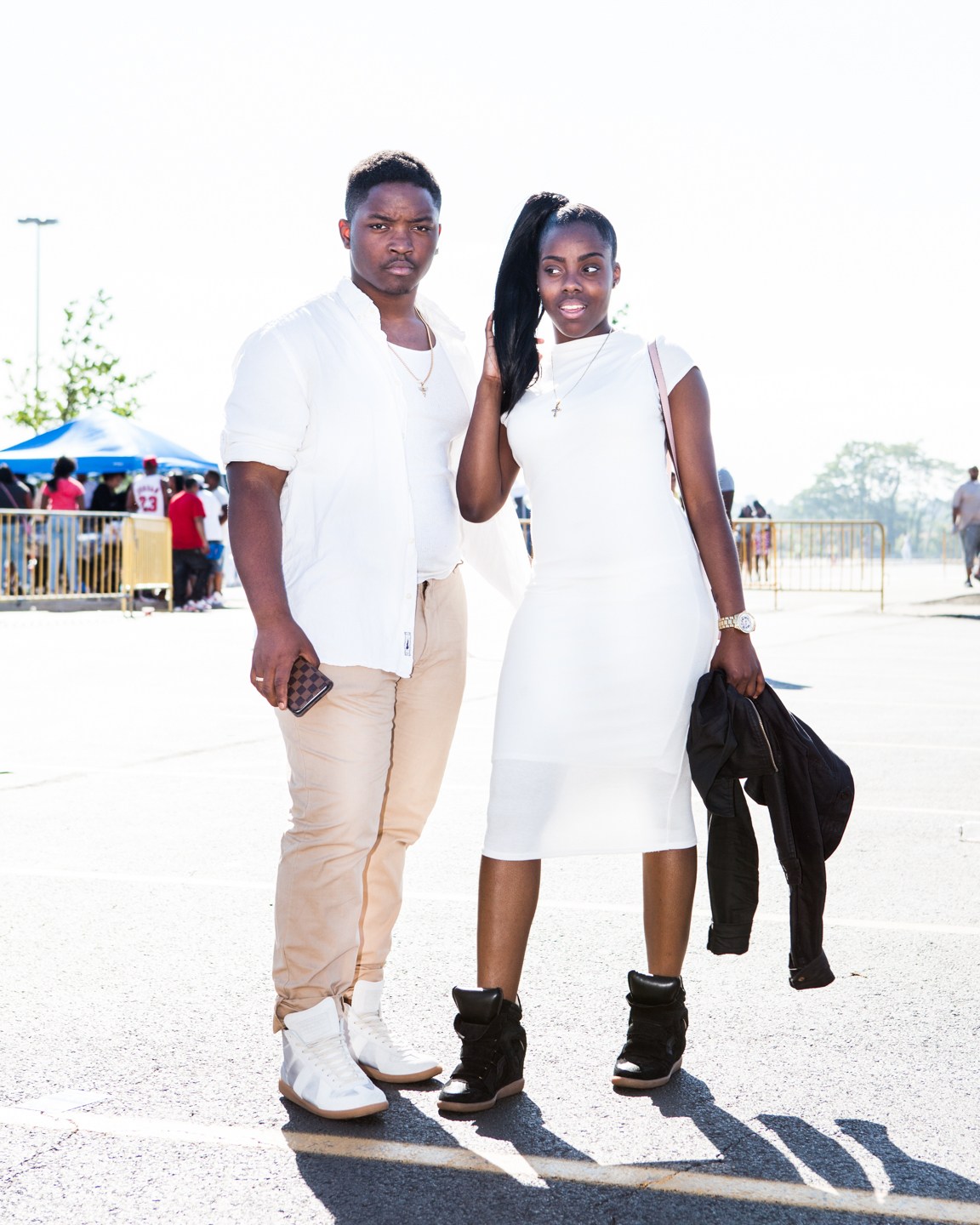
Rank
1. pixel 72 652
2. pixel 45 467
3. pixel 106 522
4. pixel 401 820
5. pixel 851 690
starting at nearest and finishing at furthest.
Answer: pixel 401 820
pixel 851 690
pixel 72 652
pixel 106 522
pixel 45 467

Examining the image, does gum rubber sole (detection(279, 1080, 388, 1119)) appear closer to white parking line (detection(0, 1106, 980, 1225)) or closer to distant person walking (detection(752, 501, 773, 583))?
white parking line (detection(0, 1106, 980, 1225))

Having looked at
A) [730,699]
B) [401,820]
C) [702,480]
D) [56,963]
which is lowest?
[56,963]

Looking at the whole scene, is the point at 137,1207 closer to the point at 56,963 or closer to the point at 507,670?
the point at 507,670

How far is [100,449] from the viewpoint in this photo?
2534 centimetres

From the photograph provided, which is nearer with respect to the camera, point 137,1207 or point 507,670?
point 137,1207

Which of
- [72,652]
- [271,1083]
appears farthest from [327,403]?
[72,652]

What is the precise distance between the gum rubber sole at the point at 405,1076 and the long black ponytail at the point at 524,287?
1.46m

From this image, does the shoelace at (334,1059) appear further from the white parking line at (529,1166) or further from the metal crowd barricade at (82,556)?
the metal crowd barricade at (82,556)

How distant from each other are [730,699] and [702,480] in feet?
1.58

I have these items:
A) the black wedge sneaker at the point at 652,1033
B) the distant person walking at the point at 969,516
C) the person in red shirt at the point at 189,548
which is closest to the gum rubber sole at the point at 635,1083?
the black wedge sneaker at the point at 652,1033

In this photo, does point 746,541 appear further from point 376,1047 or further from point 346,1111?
point 346,1111

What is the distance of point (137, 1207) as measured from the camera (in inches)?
109

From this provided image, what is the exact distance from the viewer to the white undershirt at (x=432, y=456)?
11.6 feet

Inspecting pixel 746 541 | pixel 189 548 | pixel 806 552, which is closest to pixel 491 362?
pixel 189 548
